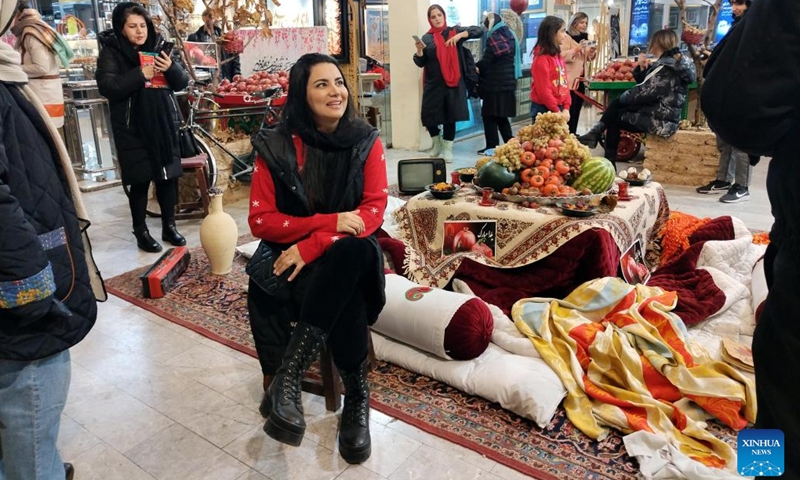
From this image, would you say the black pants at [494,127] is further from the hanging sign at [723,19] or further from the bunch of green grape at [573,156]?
the bunch of green grape at [573,156]

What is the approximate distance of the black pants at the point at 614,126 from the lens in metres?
6.30

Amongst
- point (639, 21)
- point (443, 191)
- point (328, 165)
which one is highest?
point (639, 21)

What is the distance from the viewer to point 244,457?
2.18m

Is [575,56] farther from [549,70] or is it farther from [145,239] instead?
[145,239]

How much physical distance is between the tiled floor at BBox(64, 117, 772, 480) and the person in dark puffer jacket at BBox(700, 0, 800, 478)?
3.42 feet

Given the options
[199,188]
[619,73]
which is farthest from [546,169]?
[619,73]

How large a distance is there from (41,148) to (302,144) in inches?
36.4

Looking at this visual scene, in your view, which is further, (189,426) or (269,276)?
(189,426)

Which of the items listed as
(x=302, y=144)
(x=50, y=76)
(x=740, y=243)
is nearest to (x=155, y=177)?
(x=50, y=76)

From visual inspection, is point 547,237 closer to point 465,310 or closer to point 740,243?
point 465,310

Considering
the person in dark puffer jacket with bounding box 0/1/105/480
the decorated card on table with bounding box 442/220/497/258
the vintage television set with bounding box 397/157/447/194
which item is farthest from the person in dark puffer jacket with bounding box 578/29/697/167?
the person in dark puffer jacket with bounding box 0/1/105/480

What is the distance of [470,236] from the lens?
326 centimetres

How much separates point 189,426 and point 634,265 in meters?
2.27

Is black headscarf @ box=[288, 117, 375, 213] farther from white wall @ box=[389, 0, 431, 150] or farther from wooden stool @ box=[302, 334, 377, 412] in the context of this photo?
white wall @ box=[389, 0, 431, 150]
